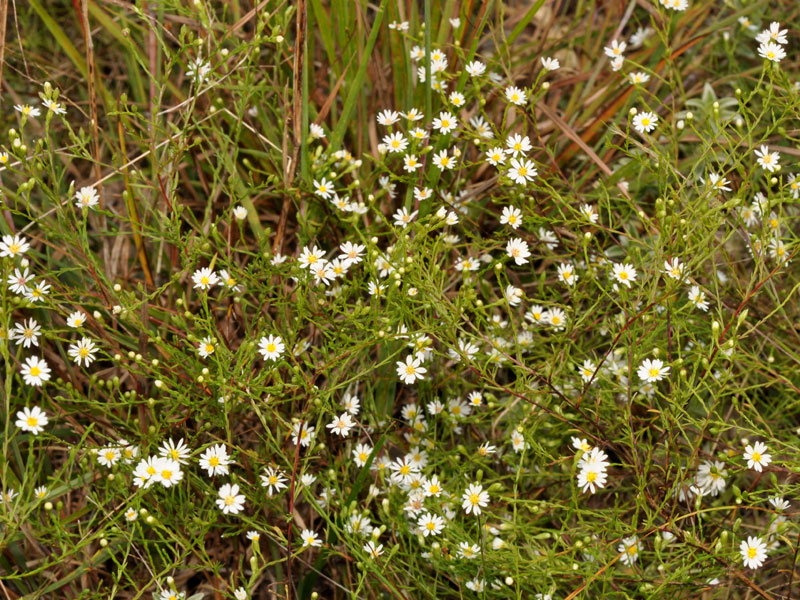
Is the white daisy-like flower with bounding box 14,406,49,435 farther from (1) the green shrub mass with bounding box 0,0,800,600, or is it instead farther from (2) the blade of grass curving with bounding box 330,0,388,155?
(2) the blade of grass curving with bounding box 330,0,388,155

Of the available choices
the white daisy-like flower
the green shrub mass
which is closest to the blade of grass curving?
the green shrub mass

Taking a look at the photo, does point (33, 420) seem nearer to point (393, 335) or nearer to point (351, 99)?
point (393, 335)

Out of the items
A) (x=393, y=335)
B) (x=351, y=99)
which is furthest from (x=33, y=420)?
(x=351, y=99)

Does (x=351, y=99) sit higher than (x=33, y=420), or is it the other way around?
(x=351, y=99)

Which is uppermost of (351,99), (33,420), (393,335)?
(351,99)

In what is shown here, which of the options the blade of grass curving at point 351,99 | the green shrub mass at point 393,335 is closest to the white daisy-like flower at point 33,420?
the green shrub mass at point 393,335

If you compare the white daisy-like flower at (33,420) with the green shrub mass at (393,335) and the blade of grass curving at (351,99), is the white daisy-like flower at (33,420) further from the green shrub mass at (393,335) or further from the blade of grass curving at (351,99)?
the blade of grass curving at (351,99)

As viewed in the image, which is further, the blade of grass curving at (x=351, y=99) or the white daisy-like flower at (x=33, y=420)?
the blade of grass curving at (x=351, y=99)

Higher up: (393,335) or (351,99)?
(351,99)

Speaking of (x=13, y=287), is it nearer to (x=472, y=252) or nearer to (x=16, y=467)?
(x=16, y=467)

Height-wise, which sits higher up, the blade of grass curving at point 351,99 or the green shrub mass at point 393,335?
the blade of grass curving at point 351,99

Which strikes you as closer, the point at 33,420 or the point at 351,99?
the point at 33,420
